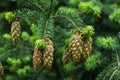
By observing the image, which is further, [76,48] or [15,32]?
[15,32]

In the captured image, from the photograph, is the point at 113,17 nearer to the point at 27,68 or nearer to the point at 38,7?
the point at 38,7

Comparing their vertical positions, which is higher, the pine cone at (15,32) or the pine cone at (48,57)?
the pine cone at (15,32)

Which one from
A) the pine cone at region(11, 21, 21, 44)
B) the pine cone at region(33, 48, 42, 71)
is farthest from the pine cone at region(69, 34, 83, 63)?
the pine cone at region(11, 21, 21, 44)

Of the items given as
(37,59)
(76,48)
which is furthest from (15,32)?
(76,48)

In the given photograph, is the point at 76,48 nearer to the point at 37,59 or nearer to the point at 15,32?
the point at 37,59

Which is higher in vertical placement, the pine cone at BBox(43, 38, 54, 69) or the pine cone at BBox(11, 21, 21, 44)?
the pine cone at BBox(11, 21, 21, 44)

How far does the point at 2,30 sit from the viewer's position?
327 cm

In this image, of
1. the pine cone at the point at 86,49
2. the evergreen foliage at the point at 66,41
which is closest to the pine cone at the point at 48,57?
the evergreen foliage at the point at 66,41

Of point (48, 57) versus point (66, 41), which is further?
point (66, 41)

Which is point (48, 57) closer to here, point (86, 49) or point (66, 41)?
point (86, 49)

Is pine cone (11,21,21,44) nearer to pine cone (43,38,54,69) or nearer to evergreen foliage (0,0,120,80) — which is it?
evergreen foliage (0,0,120,80)

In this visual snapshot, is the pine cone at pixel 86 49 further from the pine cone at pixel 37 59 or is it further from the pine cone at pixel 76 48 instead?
the pine cone at pixel 37 59

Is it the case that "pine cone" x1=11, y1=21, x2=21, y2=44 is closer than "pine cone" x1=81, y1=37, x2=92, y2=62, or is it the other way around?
"pine cone" x1=81, y1=37, x2=92, y2=62

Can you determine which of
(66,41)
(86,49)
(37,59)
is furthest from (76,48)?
(66,41)
